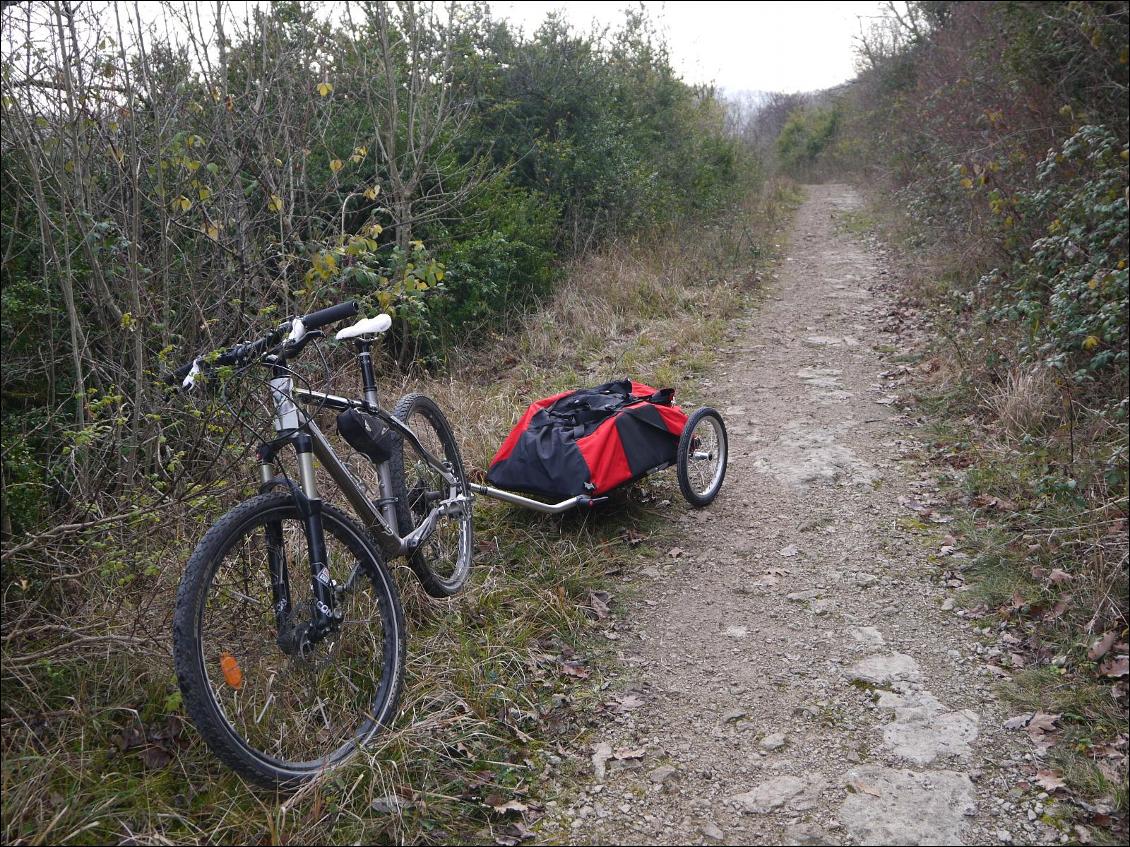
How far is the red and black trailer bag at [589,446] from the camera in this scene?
4.59 metres

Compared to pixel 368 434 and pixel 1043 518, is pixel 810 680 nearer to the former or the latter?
pixel 1043 518

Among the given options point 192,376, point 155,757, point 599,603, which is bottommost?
point 599,603

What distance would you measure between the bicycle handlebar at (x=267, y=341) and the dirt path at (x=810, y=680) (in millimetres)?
1849

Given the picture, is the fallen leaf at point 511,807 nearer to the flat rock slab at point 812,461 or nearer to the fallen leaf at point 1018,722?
the fallen leaf at point 1018,722

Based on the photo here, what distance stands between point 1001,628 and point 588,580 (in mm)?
1854

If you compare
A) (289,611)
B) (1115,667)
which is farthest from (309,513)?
(1115,667)

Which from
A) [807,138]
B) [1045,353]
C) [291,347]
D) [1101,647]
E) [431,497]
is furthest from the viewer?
[807,138]

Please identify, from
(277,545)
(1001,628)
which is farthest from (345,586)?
(1001,628)

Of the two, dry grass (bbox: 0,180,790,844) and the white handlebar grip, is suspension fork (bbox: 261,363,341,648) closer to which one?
the white handlebar grip

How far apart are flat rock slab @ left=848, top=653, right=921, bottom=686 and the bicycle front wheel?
1.85 metres

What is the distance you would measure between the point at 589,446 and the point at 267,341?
6.46 feet

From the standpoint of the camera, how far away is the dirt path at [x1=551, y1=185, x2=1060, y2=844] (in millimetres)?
2844

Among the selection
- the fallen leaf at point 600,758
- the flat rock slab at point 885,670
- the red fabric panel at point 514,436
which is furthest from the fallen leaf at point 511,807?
the red fabric panel at point 514,436

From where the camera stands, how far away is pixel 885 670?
3592 millimetres
